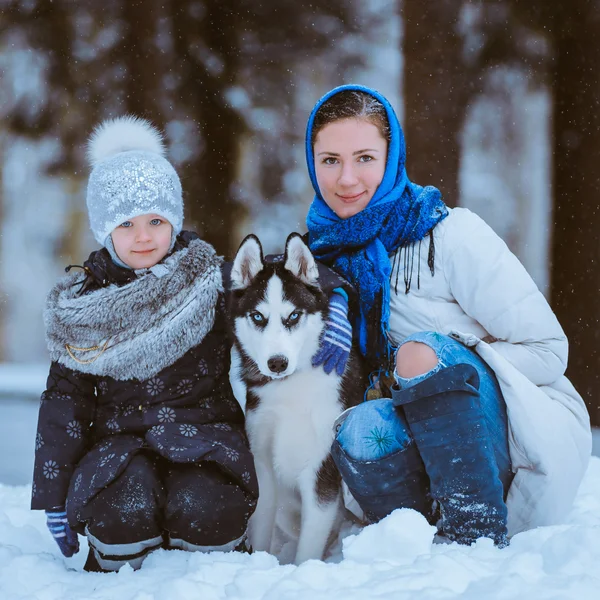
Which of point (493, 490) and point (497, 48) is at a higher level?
point (497, 48)

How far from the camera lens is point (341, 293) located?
98.0 inches

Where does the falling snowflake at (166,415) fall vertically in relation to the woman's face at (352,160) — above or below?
below

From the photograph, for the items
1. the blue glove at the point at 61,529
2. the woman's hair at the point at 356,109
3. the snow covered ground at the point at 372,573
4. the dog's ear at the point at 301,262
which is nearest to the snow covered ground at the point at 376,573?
the snow covered ground at the point at 372,573

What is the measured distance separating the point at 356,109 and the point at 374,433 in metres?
1.18

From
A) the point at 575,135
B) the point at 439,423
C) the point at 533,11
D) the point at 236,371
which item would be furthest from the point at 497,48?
the point at 439,423

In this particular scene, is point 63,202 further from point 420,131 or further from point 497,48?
point 497,48

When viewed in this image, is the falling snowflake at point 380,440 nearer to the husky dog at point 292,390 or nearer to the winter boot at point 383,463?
the winter boot at point 383,463

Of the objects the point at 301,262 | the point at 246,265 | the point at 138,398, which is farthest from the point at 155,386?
the point at 301,262

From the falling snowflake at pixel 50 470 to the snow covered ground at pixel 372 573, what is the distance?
0.25 m

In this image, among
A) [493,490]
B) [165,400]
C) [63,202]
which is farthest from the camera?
[63,202]

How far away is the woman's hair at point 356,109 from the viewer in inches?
99.0

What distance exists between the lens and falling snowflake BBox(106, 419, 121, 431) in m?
2.32

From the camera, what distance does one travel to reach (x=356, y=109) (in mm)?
2516

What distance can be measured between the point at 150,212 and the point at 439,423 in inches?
46.0
